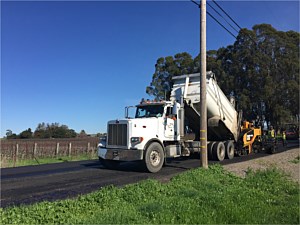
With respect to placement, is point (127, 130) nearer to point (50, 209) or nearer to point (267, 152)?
point (50, 209)

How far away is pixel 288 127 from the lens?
49.8 metres

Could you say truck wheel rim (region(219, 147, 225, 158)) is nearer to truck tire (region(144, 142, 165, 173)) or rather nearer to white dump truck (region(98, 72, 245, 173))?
white dump truck (region(98, 72, 245, 173))

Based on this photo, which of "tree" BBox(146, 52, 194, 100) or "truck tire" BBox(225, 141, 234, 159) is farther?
"tree" BBox(146, 52, 194, 100)

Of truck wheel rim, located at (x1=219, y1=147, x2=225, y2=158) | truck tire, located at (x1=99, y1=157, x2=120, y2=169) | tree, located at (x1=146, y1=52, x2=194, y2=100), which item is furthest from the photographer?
tree, located at (x1=146, y1=52, x2=194, y2=100)

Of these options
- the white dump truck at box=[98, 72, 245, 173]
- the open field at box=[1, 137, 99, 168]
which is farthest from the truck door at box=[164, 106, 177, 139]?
the open field at box=[1, 137, 99, 168]

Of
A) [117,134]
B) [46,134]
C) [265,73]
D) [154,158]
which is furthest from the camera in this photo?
[46,134]

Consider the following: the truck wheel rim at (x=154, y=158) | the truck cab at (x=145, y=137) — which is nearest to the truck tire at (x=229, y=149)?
the truck cab at (x=145, y=137)

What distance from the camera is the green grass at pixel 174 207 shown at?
5395 millimetres

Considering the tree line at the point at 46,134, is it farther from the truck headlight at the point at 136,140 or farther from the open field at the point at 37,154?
the truck headlight at the point at 136,140

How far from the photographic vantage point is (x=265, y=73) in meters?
38.2

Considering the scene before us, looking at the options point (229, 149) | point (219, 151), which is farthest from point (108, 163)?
point (229, 149)

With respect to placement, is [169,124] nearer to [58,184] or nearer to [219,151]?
[219,151]

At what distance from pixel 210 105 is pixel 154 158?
5.62m

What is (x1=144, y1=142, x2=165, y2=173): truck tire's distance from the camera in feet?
40.3
